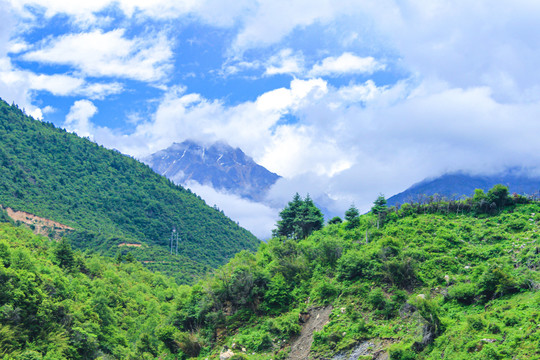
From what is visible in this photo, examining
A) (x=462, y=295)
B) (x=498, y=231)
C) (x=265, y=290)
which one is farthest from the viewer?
(x=265, y=290)

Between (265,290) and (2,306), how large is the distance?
26.2 m

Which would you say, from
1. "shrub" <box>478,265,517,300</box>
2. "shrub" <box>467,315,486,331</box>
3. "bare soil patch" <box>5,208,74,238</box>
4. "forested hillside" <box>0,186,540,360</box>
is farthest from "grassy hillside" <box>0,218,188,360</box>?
"bare soil patch" <box>5,208,74,238</box>

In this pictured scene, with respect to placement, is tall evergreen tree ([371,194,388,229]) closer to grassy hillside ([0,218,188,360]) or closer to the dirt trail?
the dirt trail

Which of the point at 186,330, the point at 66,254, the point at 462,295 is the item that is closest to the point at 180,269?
the point at 66,254

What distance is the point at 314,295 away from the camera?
46.2 m

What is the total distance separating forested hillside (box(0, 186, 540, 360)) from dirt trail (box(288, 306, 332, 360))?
128mm

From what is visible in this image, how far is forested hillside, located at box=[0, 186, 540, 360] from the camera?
104 feet

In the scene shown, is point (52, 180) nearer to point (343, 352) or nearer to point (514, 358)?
point (343, 352)

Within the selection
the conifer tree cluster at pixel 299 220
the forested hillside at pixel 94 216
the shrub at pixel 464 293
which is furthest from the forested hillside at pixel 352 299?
the forested hillside at pixel 94 216

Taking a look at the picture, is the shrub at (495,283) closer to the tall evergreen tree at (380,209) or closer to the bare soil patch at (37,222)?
the tall evergreen tree at (380,209)

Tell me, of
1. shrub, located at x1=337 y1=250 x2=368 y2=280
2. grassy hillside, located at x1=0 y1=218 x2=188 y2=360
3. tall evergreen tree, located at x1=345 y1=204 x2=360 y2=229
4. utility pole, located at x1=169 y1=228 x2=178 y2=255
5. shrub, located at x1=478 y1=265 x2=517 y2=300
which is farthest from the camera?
utility pole, located at x1=169 y1=228 x2=178 y2=255

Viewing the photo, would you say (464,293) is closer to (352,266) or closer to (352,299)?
(352,299)

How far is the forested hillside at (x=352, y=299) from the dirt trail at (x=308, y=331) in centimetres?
13

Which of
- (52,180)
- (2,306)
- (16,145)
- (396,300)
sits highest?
(16,145)
